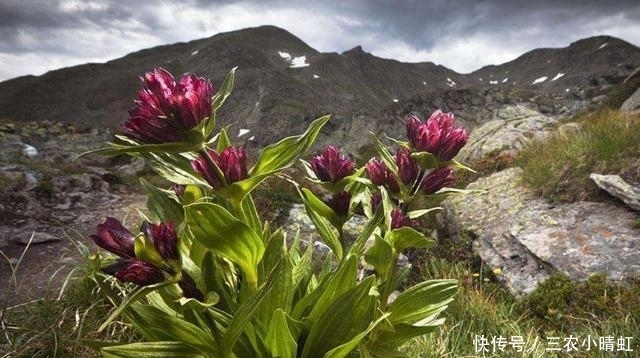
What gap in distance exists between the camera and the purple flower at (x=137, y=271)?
1558mm

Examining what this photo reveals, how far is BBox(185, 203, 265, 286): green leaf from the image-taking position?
5.28 feet

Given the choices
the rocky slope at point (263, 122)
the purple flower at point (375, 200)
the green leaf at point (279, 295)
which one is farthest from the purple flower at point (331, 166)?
the rocky slope at point (263, 122)

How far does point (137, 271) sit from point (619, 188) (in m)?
7.69

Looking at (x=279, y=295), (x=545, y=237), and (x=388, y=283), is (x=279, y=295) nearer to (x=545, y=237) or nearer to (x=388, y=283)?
(x=388, y=283)

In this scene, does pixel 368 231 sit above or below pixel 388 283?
above

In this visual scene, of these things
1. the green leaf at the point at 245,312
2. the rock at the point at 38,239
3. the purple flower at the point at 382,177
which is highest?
the purple flower at the point at 382,177

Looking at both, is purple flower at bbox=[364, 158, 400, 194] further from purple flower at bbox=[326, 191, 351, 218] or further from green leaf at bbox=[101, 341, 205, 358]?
green leaf at bbox=[101, 341, 205, 358]

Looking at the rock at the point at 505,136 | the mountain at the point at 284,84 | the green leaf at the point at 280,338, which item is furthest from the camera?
the mountain at the point at 284,84

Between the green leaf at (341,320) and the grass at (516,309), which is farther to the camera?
the grass at (516,309)

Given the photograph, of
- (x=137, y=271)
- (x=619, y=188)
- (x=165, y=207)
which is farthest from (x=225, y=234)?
(x=619, y=188)

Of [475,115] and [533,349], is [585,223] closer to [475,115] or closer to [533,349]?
[533,349]

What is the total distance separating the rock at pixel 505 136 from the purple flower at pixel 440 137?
35.9 ft

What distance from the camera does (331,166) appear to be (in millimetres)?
2340

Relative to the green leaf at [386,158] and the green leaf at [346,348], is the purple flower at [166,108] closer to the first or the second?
the green leaf at [386,158]
